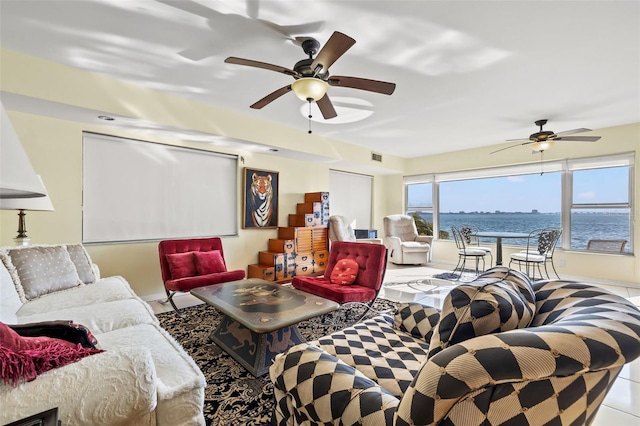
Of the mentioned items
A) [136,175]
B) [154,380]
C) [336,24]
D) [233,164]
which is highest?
[336,24]

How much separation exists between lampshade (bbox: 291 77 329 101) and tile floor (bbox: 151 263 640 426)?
108 inches

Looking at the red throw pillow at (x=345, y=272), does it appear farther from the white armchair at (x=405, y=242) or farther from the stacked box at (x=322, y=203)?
the white armchair at (x=405, y=242)

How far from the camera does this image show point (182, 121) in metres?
3.43

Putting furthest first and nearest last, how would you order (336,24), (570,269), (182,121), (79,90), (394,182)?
(394,182)
(570,269)
(182,121)
(79,90)
(336,24)

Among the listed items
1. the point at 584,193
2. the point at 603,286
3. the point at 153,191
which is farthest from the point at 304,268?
the point at 584,193

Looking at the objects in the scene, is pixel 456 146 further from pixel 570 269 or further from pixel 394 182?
pixel 570 269

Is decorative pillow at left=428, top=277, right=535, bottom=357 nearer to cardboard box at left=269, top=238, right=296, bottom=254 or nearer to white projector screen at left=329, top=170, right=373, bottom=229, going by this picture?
cardboard box at left=269, top=238, right=296, bottom=254

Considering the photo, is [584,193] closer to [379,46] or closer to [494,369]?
[379,46]

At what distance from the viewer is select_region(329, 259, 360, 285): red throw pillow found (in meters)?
3.03

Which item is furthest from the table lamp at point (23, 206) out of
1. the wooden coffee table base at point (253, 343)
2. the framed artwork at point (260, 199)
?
the framed artwork at point (260, 199)

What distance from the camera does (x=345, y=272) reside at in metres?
3.09

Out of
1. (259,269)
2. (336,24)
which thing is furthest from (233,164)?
(336,24)

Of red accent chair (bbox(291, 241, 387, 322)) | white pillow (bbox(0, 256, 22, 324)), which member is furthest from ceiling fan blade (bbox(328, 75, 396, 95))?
white pillow (bbox(0, 256, 22, 324))

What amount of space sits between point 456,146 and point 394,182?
6.28 feet
